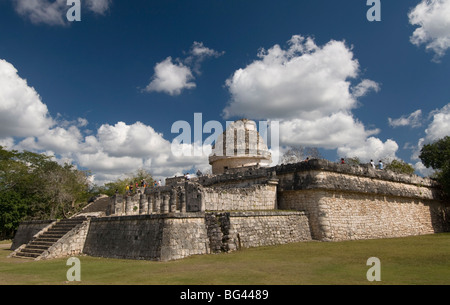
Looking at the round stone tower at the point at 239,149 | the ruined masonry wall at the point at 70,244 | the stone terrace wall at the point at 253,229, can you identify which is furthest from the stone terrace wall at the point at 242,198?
the round stone tower at the point at 239,149

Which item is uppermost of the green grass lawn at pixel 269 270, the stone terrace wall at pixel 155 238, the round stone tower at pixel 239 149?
the round stone tower at pixel 239 149

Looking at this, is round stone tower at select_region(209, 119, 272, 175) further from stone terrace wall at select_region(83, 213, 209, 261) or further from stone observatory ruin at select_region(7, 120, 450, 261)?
stone terrace wall at select_region(83, 213, 209, 261)

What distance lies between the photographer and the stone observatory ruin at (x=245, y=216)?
531 inches

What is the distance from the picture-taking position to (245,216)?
49.1ft

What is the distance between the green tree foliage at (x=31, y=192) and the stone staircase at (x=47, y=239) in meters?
13.0

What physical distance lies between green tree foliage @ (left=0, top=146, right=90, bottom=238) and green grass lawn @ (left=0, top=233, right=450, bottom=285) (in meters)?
22.7

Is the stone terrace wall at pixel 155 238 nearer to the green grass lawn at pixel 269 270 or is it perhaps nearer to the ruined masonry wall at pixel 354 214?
the green grass lawn at pixel 269 270

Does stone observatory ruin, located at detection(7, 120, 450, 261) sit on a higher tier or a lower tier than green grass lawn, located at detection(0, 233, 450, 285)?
higher

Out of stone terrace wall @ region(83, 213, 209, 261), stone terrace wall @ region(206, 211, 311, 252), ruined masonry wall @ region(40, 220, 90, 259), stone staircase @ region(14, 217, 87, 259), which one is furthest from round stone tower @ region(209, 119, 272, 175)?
stone terrace wall @ region(83, 213, 209, 261)

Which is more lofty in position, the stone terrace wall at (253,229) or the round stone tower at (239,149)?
the round stone tower at (239,149)

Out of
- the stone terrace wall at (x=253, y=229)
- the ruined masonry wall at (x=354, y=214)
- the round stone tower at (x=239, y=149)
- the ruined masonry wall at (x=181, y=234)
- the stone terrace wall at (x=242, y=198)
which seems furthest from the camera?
the round stone tower at (x=239, y=149)

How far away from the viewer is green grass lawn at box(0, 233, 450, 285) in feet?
26.0
